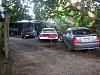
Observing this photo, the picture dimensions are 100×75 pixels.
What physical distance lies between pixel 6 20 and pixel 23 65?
2.85 meters

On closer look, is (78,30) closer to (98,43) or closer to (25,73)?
(98,43)

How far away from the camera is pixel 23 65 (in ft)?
39.0

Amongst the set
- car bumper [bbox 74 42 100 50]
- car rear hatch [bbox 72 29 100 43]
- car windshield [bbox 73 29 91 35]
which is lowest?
car bumper [bbox 74 42 100 50]

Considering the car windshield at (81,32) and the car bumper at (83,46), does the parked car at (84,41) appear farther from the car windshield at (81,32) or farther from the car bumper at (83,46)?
the car windshield at (81,32)

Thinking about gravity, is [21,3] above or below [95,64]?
above

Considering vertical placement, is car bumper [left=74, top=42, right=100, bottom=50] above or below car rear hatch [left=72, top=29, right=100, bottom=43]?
below

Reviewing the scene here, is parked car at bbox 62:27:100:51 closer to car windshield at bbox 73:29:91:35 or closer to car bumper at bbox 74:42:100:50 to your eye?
car bumper at bbox 74:42:100:50

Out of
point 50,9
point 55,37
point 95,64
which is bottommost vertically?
point 55,37

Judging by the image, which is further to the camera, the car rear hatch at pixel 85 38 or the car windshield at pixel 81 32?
the car windshield at pixel 81 32

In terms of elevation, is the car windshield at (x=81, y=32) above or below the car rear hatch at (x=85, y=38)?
above

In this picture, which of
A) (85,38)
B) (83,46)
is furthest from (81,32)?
(83,46)

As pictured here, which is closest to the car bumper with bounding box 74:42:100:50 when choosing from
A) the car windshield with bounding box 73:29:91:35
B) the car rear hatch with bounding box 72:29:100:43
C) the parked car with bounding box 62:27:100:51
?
the parked car with bounding box 62:27:100:51

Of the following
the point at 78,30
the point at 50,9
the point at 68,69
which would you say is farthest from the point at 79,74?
the point at 50,9

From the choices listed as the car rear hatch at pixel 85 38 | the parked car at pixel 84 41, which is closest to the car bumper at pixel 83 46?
the parked car at pixel 84 41
